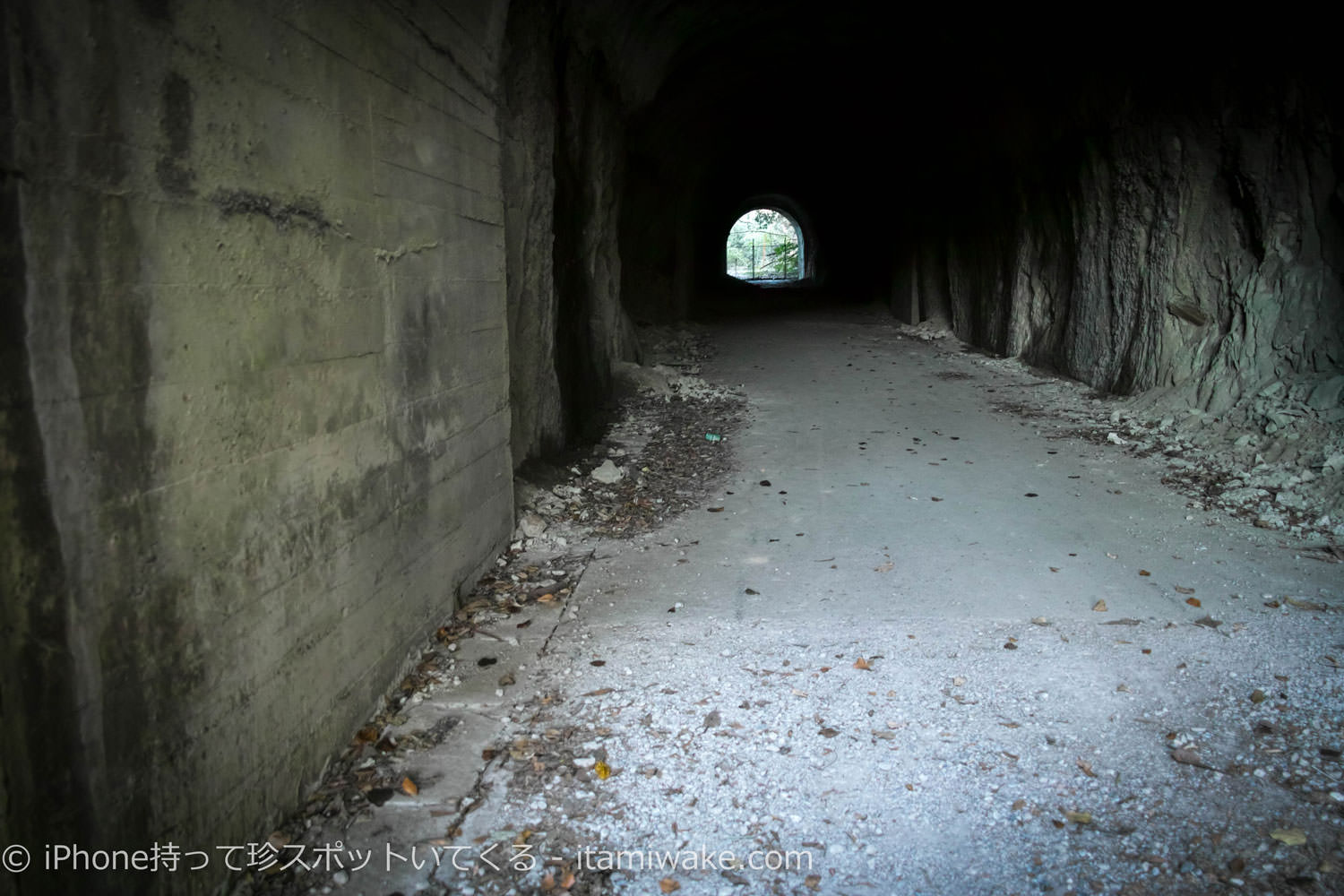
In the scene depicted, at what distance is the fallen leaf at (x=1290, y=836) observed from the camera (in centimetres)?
252

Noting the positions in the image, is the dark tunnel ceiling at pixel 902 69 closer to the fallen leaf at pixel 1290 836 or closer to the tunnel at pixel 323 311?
the tunnel at pixel 323 311

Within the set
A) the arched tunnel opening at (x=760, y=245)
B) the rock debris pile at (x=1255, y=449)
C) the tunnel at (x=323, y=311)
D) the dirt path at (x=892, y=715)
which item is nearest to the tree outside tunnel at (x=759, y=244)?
the arched tunnel opening at (x=760, y=245)

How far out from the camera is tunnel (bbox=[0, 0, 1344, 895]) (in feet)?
6.15

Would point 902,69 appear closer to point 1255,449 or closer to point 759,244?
point 1255,449

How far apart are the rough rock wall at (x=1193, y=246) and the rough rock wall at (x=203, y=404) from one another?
6695 mm

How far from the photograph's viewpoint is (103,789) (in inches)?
77.7

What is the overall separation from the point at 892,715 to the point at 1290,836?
1.24 m

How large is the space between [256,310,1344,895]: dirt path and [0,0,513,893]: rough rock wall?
576 mm

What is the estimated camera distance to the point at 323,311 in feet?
9.73

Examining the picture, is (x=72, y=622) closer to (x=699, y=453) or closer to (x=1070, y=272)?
(x=699, y=453)

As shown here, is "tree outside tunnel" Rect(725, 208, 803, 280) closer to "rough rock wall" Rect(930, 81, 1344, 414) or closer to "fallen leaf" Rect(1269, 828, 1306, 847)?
"rough rock wall" Rect(930, 81, 1344, 414)

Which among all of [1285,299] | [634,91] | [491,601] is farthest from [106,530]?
[634,91]

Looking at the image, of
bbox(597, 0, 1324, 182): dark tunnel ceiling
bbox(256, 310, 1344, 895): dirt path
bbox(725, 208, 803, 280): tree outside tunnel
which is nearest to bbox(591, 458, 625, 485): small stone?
bbox(256, 310, 1344, 895): dirt path

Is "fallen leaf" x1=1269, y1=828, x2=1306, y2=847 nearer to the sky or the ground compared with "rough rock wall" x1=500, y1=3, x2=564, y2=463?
nearer to the ground
